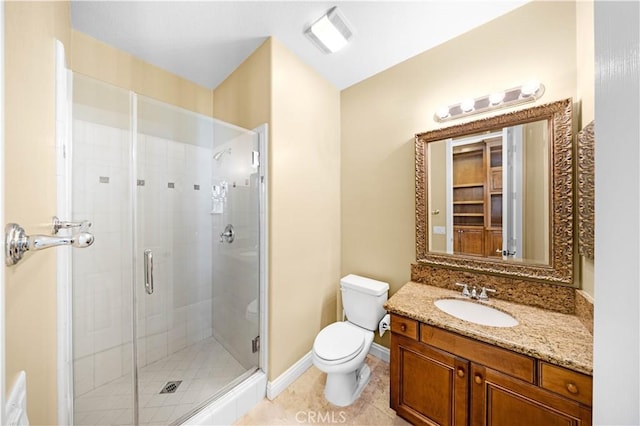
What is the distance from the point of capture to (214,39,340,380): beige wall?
161cm

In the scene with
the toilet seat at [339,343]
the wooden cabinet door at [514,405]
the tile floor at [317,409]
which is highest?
the wooden cabinet door at [514,405]

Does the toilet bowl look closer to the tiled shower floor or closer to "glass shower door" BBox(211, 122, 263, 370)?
"glass shower door" BBox(211, 122, 263, 370)

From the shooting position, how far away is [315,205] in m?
1.94

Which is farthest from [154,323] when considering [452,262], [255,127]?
[452,262]

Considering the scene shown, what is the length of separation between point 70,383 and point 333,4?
2501 millimetres

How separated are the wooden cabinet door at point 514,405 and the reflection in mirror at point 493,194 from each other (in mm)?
702

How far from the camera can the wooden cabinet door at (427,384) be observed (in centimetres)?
112

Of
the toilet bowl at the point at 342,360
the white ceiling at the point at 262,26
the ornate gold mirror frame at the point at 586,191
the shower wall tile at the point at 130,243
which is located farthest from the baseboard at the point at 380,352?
the white ceiling at the point at 262,26

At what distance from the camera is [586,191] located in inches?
42.6

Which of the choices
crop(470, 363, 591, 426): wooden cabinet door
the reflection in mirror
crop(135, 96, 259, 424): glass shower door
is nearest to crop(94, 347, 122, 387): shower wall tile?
crop(135, 96, 259, 424): glass shower door

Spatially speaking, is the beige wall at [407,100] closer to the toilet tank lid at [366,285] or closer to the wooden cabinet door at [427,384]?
the toilet tank lid at [366,285]

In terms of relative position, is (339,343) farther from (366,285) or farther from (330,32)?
(330,32)

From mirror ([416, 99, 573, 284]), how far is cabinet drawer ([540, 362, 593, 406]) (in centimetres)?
56

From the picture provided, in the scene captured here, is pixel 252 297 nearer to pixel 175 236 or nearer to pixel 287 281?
pixel 287 281
